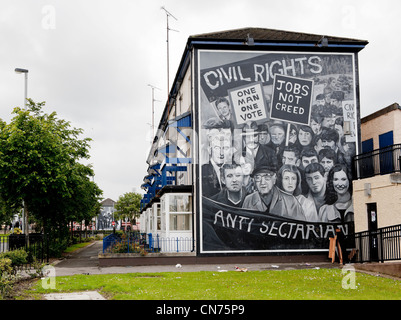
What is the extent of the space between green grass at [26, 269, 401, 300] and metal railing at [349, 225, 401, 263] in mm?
1608

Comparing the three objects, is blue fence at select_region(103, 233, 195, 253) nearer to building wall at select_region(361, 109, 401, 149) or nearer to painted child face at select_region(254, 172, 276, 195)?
painted child face at select_region(254, 172, 276, 195)

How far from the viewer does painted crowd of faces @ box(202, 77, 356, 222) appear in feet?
74.6

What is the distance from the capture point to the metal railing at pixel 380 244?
17688mm

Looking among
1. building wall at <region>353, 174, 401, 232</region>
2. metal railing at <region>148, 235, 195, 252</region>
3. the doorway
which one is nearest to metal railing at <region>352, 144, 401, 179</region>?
building wall at <region>353, 174, 401, 232</region>

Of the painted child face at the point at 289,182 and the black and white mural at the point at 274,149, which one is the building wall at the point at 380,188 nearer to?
the black and white mural at the point at 274,149

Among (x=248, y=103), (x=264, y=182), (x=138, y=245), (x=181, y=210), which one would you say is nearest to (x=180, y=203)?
(x=181, y=210)

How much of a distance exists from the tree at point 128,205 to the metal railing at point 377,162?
68558mm

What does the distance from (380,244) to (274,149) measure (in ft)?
21.6

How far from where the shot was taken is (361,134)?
25812 mm

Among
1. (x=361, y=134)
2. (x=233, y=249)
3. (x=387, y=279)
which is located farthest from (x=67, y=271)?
(x=361, y=134)

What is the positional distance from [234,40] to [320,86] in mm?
4650

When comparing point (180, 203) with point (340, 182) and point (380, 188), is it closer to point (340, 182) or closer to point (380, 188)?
point (340, 182)

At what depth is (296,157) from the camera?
920 inches

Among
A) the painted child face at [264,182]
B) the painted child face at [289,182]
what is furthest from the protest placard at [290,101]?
the painted child face at [264,182]
